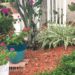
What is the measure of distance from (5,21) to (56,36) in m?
1.34

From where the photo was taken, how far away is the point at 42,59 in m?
7.00

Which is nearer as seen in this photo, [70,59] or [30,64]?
[70,59]

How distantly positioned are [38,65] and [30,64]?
0.20m

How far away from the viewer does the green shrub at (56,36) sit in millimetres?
7727

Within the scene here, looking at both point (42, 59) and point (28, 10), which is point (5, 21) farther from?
point (42, 59)

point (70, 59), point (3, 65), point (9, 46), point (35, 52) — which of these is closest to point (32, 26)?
point (35, 52)

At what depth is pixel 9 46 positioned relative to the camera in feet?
21.8

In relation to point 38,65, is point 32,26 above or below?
above

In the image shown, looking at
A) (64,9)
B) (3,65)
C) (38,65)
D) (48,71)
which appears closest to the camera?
(3,65)

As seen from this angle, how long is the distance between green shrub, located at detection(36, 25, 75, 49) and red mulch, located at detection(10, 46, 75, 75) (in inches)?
6.4

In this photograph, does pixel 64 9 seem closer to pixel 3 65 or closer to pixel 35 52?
pixel 35 52

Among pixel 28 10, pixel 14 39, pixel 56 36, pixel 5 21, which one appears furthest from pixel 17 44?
pixel 56 36

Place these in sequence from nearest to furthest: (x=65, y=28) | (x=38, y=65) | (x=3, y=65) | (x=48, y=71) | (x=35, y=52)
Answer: (x=3, y=65) → (x=48, y=71) → (x=38, y=65) → (x=35, y=52) → (x=65, y=28)

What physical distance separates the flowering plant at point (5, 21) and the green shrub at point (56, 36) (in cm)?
81
